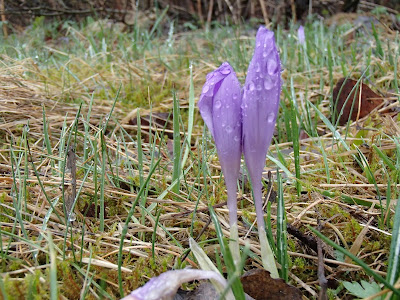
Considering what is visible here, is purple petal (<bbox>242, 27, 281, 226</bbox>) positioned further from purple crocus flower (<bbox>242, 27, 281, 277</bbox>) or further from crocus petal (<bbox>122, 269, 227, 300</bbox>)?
crocus petal (<bbox>122, 269, 227, 300</bbox>)

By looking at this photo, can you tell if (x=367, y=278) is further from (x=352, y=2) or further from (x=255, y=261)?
(x=352, y=2)

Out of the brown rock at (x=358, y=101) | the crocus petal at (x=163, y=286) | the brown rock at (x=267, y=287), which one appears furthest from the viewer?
the brown rock at (x=358, y=101)

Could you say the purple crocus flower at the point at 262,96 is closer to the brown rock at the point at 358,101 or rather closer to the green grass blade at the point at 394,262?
the green grass blade at the point at 394,262

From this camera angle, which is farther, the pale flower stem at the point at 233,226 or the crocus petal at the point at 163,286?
the pale flower stem at the point at 233,226

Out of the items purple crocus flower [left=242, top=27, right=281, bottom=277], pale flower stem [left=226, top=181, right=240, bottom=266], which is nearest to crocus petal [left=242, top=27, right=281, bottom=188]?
purple crocus flower [left=242, top=27, right=281, bottom=277]

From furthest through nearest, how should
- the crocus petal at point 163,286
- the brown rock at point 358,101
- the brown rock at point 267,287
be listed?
the brown rock at point 358,101, the brown rock at point 267,287, the crocus petal at point 163,286

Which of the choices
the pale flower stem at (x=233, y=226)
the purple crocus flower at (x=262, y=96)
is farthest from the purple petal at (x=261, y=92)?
the pale flower stem at (x=233, y=226)
